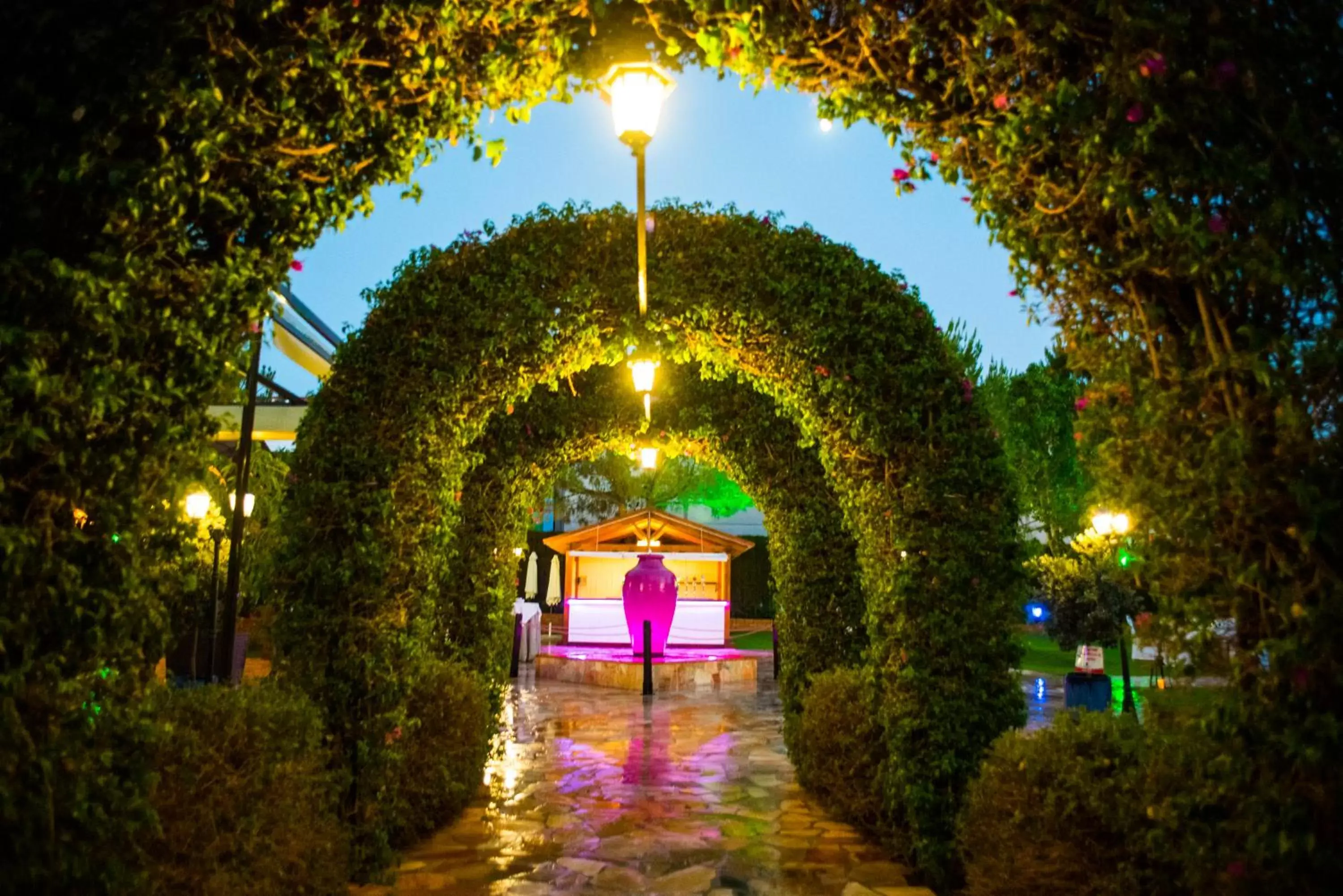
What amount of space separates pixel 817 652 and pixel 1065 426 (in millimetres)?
23930

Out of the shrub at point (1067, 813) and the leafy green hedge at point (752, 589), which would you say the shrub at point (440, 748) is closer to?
the shrub at point (1067, 813)

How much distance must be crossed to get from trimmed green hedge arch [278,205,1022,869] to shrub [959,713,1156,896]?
96 cm

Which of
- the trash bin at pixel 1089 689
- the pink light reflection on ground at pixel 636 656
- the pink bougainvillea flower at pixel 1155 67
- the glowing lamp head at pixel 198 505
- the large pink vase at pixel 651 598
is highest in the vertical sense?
the pink bougainvillea flower at pixel 1155 67

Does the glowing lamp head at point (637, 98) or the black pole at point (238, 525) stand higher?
the glowing lamp head at point (637, 98)

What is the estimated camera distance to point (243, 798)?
3.83 meters

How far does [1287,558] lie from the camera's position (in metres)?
2.61

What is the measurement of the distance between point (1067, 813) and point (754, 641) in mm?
25319

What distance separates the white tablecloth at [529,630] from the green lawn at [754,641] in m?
5.87

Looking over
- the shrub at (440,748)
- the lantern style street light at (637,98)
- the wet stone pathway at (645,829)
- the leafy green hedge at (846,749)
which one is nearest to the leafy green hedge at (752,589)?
the wet stone pathway at (645,829)

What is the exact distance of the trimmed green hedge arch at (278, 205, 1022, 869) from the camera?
533cm

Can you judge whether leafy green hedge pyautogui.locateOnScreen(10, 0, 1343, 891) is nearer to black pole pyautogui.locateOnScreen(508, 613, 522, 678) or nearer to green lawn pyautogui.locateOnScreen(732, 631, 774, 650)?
black pole pyautogui.locateOnScreen(508, 613, 522, 678)

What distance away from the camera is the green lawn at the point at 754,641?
87.0 feet

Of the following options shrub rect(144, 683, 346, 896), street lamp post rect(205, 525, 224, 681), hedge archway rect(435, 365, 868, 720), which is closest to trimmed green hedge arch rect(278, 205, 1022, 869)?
shrub rect(144, 683, 346, 896)

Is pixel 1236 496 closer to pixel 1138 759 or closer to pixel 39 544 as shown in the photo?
pixel 1138 759
